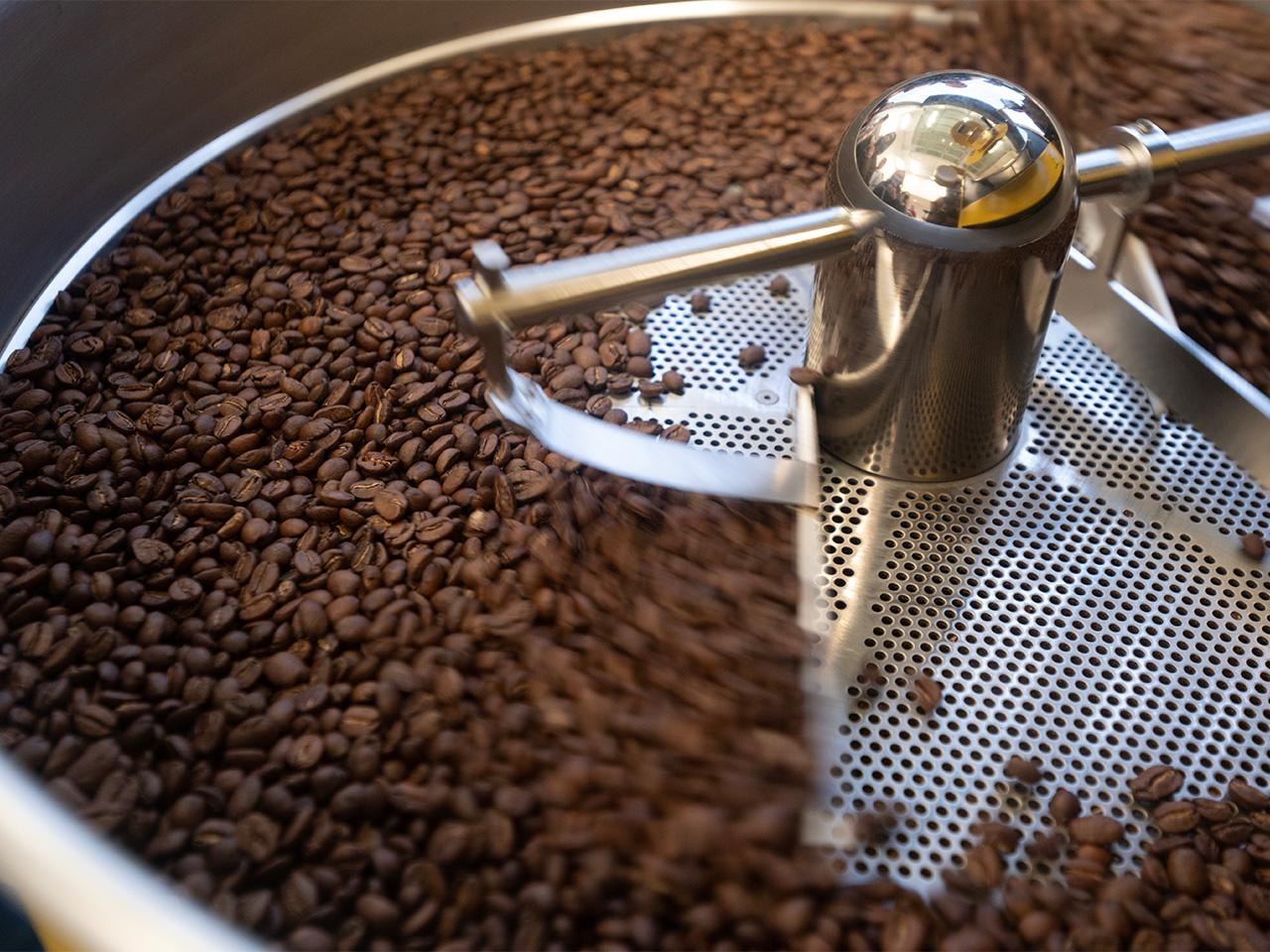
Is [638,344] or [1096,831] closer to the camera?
[1096,831]

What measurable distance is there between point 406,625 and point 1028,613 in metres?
0.43

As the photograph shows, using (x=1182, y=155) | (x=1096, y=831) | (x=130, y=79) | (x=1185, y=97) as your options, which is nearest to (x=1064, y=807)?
(x=1096, y=831)

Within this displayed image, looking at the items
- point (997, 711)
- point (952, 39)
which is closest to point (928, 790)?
point (997, 711)

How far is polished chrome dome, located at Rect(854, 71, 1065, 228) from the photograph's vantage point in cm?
69

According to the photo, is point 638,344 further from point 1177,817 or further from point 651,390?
point 1177,817

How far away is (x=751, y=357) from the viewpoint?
93 centimetres

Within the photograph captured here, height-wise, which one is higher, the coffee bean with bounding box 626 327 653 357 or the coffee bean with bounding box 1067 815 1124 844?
the coffee bean with bounding box 626 327 653 357

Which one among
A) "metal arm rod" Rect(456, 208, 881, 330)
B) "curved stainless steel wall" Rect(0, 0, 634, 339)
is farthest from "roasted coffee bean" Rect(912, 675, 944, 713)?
"curved stainless steel wall" Rect(0, 0, 634, 339)

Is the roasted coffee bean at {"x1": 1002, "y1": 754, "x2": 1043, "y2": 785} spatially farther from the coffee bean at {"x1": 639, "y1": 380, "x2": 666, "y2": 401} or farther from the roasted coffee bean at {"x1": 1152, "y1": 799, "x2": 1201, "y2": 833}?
the coffee bean at {"x1": 639, "y1": 380, "x2": 666, "y2": 401}

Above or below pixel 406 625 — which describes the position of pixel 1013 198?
above

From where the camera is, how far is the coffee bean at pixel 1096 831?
2.13 ft

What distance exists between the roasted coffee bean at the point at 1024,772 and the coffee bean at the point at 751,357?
394mm

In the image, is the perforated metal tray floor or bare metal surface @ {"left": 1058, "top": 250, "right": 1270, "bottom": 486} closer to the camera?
the perforated metal tray floor

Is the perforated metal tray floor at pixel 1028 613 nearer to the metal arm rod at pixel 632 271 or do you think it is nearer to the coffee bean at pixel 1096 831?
the coffee bean at pixel 1096 831
